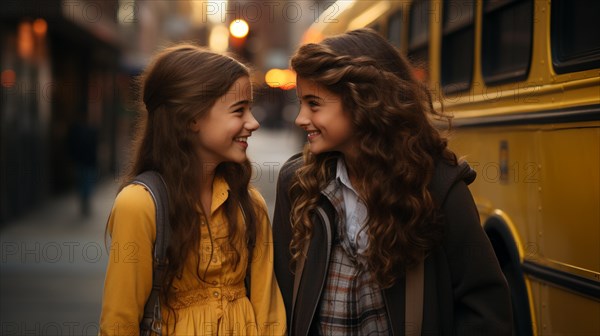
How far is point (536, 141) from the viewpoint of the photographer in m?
4.09

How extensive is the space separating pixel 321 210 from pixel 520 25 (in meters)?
2.32

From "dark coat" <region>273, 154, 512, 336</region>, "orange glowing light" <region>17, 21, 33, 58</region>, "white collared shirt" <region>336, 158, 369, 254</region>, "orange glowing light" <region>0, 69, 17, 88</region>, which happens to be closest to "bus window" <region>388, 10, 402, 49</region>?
"white collared shirt" <region>336, 158, 369, 254</region>

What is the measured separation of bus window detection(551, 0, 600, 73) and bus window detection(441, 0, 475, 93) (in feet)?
4.94

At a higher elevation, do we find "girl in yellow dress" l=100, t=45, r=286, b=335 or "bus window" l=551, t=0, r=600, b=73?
"bus window" l=551, t=0, r=600, b=73

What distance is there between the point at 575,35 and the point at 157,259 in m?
2.32

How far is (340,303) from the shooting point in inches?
105

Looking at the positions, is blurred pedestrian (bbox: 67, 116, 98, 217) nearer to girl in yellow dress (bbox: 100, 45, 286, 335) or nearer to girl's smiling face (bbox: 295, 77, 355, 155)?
girl in yellow dress (bbox: 100, 45, 286, 335)

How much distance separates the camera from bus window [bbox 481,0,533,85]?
4430mm

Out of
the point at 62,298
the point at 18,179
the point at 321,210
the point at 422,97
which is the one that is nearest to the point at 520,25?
the point at 422,97

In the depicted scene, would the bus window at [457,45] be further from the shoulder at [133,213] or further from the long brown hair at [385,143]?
the shoulder at [133,213]

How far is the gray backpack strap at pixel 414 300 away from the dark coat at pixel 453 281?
2 centimetres

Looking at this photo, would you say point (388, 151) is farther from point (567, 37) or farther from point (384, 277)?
point (567, 37)

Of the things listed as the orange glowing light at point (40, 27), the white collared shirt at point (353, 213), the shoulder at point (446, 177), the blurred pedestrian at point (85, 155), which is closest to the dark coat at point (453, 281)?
the shoulder at point (446, 177)

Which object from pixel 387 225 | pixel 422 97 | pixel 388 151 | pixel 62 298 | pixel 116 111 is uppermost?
pixel 116 111
